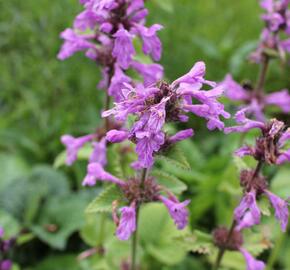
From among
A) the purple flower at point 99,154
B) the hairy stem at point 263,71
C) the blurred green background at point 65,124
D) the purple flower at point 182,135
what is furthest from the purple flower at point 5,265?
the hairy stem at point 263,71

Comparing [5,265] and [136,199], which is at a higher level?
[136,199]

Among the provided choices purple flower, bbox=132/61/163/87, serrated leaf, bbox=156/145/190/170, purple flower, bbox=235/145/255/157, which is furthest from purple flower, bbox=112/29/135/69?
purple flower, bbox=235/145/255/157

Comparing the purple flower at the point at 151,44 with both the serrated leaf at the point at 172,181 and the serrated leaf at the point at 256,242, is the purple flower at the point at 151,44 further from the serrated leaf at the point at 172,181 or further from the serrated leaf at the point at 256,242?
the serrated leaf at the point at 256,242

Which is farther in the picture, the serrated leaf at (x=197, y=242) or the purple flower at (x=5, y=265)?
the purple flower at (x=5, y=265)

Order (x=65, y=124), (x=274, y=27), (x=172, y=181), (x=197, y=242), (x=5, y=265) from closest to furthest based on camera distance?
(x=172, y=181) < (x=197, y=242) < (x=5, y=265) < (x=274, y=27) < (x=65, y=124)

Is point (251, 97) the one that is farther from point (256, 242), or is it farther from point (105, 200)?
point (105, 200)

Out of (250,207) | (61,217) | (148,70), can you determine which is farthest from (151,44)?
A: (61,217)
